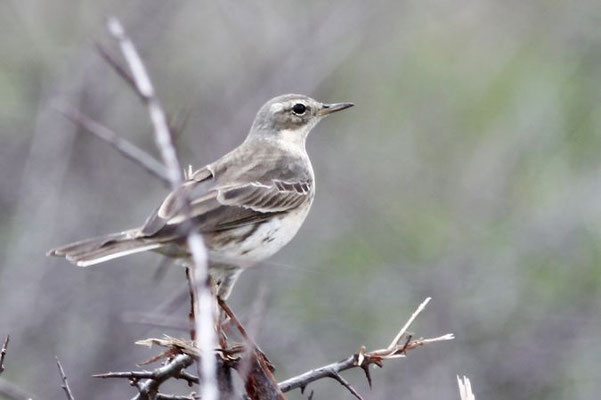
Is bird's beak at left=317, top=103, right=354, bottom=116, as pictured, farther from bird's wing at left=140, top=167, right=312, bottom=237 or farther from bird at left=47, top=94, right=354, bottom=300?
bird's wing at left=140, top=167, right=312, bottom=237

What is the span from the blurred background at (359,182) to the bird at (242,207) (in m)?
1.29

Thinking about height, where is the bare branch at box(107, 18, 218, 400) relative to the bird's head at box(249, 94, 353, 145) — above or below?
below

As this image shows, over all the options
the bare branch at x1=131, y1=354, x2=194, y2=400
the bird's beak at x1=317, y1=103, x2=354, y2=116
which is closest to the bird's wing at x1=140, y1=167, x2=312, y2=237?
the bird's beak at x1=317, y1=103, x2=354, y2=116

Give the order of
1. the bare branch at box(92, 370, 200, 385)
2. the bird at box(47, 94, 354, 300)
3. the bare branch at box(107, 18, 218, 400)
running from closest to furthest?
the bare branch at box(107, 18, 218, 400) → the bare branch at box(92, 370, 200, 385) → the bird at box(47, 94, 354, 300)

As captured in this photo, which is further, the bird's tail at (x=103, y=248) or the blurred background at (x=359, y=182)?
the blurred background at (x=359, y=182)

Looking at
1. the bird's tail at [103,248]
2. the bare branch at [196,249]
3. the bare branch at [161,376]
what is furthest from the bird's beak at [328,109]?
the bare branch at [161,376]

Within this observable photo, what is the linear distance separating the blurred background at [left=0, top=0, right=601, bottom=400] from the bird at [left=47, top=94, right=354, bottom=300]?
1.29m

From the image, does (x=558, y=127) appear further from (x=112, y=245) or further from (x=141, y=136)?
(x=112, y=245)

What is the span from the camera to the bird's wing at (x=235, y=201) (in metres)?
6.29

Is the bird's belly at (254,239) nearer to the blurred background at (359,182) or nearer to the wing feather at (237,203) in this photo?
the wing feather at (237,203)

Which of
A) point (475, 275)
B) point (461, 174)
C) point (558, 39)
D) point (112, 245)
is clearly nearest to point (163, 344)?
point (112, 245)

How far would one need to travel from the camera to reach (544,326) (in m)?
9.12

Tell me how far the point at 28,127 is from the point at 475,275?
14.3ft

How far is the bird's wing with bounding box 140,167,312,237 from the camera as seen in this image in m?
6.29
